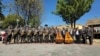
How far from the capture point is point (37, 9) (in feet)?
172

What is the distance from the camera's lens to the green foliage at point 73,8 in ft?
169

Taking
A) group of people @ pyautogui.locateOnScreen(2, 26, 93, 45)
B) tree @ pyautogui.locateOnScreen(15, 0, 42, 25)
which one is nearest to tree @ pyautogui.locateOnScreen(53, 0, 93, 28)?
tree @ pyautogui.locateOnScreen(15, 0, 42, 25)

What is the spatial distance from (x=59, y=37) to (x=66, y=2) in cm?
2423

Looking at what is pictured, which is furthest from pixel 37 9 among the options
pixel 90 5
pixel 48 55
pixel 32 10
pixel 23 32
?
pixel 48 55

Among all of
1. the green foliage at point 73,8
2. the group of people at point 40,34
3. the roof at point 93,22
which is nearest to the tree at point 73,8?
the green foliage at point 73,8

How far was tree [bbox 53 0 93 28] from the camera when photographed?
51.6 m

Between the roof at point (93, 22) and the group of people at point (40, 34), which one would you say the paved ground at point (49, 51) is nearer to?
the group of people at point (40, 34)

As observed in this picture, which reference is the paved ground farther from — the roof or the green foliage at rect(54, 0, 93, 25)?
the roof

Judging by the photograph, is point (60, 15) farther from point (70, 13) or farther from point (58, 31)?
point (58, 31)

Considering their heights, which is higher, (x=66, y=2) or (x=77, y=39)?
(x=66, y=2)

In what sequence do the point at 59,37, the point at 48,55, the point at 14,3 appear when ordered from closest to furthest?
the point at 48,55 < the point at 59,37 < the point at 14,3

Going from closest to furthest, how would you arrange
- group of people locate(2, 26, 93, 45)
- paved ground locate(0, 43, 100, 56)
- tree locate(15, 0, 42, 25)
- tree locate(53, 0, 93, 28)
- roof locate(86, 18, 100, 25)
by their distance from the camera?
paved ground locate(0, 43, 100, 56) < group of people locate(2, 26, 93, 45) < tree locate(15, 0, 42, 25) < tree locate(53, 0, 93, 28) < roof locate(86, 18, 100, 25)

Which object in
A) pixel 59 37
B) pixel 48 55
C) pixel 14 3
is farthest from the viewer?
pixel 14 3

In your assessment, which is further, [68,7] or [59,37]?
[68,7]
